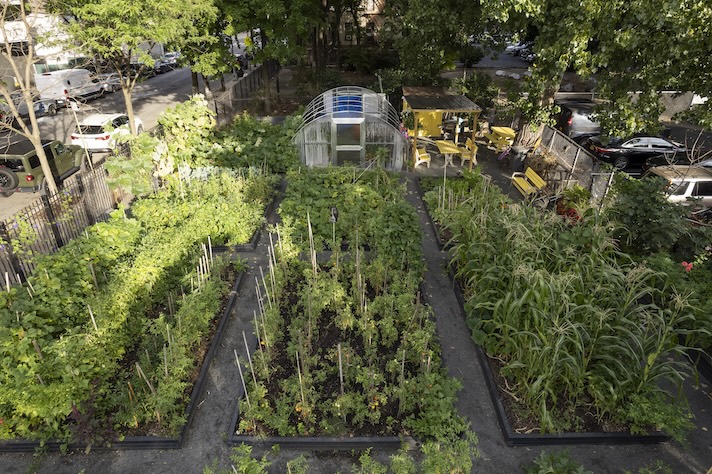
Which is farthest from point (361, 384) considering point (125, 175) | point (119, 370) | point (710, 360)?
point (125, 175)

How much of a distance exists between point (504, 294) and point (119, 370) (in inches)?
254

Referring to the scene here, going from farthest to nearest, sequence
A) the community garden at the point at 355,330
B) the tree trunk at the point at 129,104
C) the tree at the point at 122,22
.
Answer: the tree trunk at the point at 129,104
the tree at the point at 122,22
the community garden at the point at 355,330

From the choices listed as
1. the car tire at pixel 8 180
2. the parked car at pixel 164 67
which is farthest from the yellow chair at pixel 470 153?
the parked car at pixel 164 67

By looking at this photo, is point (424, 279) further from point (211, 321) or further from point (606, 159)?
point (606, 159)

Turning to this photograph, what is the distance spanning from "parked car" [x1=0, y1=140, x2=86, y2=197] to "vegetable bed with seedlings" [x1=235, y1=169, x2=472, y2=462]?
29.1ft

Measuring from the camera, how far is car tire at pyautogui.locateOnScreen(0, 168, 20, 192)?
45.2 feet

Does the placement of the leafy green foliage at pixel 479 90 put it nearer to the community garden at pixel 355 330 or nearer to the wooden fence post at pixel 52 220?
the community garden at pixel 355 330

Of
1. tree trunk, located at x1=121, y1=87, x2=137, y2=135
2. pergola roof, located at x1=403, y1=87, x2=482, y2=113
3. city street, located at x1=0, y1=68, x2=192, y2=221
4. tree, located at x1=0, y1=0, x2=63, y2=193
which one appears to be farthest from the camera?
tree trunk, located at x1=121, y1=87, x2=137, y2=135

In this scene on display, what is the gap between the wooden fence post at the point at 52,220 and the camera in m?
9.70

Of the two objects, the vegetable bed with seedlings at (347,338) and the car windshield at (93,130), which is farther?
the car windshield at (93,130)

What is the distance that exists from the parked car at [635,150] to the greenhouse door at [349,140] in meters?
9.30

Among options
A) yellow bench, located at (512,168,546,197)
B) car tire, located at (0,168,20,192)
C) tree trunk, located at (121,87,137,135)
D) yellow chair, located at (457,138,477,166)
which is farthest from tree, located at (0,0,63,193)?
yellow bench, located at (512,168,546,197)

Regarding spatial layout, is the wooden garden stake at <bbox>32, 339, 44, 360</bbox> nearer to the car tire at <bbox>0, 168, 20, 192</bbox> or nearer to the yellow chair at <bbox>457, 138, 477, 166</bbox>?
the car tire at <bbox>0, 168, 20, 192</bbox>

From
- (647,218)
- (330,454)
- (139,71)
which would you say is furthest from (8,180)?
(647,218)
